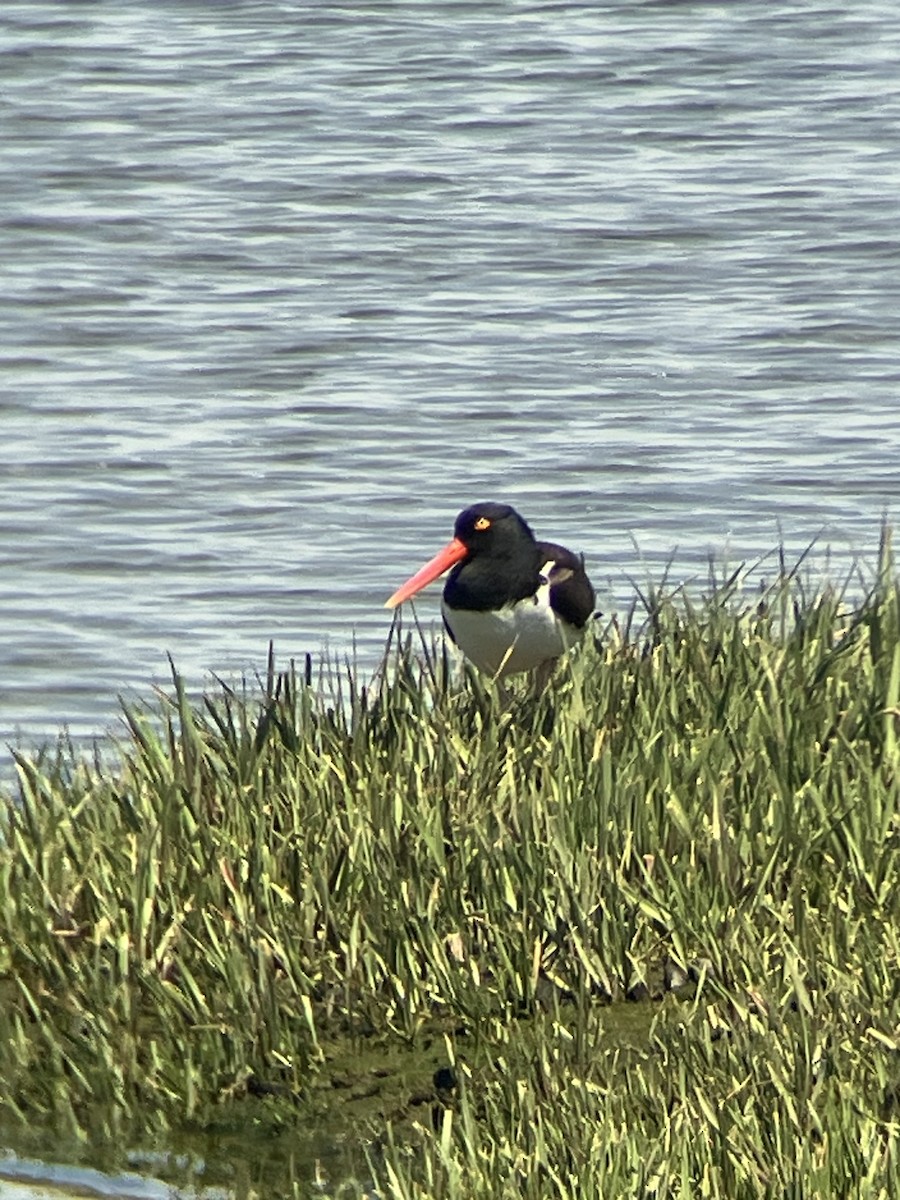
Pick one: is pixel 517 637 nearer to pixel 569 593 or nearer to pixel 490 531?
pixel 569 593

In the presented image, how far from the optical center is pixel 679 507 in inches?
507

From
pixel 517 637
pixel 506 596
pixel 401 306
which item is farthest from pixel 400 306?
pixel 517 637

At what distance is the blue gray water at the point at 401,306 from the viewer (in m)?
12.2

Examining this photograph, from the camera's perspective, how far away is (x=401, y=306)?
17.4 metres

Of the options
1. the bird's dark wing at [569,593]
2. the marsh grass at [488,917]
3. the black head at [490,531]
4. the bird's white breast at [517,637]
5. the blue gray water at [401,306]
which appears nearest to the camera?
the marsh grass at [488,917]

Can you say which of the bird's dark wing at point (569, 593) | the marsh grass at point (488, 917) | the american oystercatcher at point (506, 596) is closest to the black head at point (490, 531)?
the american oystercatcher at point (506, 596)

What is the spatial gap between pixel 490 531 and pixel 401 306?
29.5 feet

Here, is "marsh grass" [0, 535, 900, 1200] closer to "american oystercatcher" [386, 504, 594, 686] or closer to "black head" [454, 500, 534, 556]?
"american oystercatcher" [386, 504, 594, 686]

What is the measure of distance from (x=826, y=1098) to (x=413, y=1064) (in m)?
1.17

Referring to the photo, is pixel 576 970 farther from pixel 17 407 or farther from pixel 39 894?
pixel 17 407

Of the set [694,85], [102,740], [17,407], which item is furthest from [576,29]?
[102,740]

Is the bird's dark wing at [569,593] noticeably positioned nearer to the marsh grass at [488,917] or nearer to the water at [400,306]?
the water at [400,306]

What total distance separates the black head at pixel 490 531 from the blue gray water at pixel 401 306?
2.79ft

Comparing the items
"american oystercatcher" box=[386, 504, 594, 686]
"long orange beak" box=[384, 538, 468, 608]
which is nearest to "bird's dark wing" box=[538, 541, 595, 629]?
"american oystercatcher" box=[386, 504, 594, 686]
